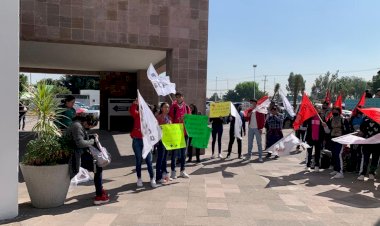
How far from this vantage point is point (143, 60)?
1516cm

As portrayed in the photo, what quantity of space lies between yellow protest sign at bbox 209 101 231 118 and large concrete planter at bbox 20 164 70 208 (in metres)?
5.65

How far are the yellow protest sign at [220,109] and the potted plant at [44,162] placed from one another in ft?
18.1

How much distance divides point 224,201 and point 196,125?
3.60 metres

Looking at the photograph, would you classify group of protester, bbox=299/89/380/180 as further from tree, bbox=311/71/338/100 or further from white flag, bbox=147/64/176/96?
tree, bbox=311/71/338/100

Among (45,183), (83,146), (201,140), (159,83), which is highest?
(159,83)

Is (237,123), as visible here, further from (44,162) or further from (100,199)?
(44,162)

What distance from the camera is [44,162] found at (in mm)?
5582

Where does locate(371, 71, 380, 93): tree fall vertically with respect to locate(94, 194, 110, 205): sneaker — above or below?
above

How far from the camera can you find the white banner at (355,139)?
766 cm

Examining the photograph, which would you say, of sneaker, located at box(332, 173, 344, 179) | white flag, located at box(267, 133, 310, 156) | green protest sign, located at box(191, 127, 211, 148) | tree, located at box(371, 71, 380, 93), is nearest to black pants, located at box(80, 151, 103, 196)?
green protest sign, located at box(191, 127, 211, 148)

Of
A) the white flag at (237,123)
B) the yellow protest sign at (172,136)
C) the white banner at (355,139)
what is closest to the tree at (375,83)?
the white flag at (237,123)

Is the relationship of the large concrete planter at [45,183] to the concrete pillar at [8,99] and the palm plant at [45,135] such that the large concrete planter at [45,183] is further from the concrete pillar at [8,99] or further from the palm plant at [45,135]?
the concrete pillar at [8,99]

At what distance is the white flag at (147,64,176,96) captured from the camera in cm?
796

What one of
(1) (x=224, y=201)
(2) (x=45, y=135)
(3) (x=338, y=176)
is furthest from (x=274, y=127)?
(2) (x=45, y=135)
